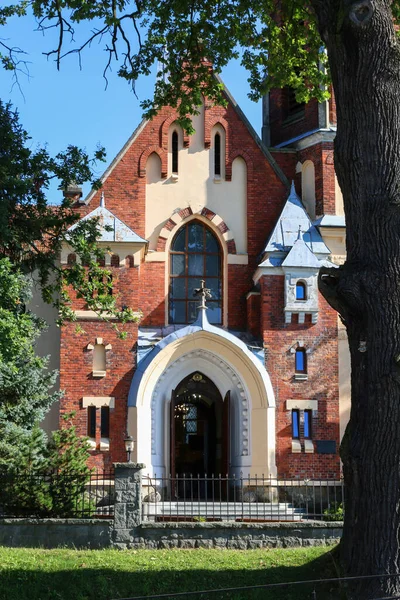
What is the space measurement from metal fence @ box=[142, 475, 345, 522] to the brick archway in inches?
219

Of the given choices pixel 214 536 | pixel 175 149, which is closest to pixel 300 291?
pixel 175 149

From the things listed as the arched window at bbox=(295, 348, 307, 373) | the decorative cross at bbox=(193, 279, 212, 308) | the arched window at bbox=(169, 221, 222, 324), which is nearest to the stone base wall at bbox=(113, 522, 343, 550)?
the arched window at bbox=(295, 348, 307, 373)

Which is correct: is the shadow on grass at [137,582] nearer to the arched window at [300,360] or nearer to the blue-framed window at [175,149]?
the arched window at [300,360]

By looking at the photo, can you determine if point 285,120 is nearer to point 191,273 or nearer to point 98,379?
point 191,273

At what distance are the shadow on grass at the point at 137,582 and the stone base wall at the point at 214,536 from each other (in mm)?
1917

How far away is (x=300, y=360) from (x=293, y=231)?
10.0 ft

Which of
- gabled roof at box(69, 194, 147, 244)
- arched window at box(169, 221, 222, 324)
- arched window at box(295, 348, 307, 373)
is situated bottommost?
arched window at box(295, 348, 307, 373)

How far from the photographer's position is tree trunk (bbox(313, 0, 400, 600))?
1005 cm

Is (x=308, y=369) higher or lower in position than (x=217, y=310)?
lower

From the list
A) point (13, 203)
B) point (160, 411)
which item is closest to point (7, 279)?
point (13, 203)

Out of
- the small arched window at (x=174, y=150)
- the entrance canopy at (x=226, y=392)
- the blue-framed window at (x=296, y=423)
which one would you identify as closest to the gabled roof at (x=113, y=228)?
the small arched window at (x=174, y=150)

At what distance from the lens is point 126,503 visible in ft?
50.5

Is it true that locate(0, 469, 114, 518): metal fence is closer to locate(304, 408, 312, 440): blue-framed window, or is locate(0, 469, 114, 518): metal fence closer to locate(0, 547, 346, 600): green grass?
locate(0, 547, 346, 600): green grass

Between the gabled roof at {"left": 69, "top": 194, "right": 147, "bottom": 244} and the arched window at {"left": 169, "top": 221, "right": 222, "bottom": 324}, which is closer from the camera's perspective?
the gabled roof at {"left": 69, "top": 194, "right": 147, "bottom": 244}
